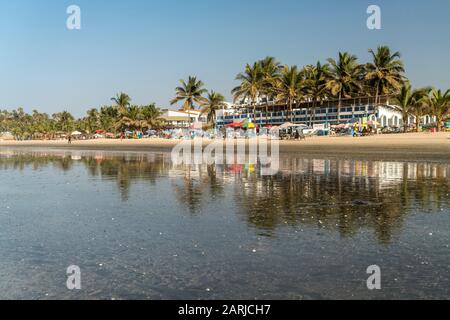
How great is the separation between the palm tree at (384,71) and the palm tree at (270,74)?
551 inches

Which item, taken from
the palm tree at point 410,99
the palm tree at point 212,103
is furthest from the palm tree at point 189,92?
the palm tree at point 410,99

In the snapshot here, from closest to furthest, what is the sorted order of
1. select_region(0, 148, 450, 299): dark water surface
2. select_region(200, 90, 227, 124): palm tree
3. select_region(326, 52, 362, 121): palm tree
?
select_region(0, 148, 450, 299): dark water surface, select_region(326, 52, 362, 121): palm tree, select_region(200, 90, 227, 124): palm tree

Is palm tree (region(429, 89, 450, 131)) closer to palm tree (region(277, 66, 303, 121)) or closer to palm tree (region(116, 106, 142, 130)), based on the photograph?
palm tree (region(277, 66, 303, 121))

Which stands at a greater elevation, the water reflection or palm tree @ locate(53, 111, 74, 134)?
palm tree @ locate(53, 111, 74, 134)

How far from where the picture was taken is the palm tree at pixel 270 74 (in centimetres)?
6719

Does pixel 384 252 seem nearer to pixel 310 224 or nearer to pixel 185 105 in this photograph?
pixel 310 224

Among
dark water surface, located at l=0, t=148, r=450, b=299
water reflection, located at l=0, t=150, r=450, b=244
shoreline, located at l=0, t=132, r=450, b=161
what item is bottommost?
dark water surface, located at l=0, t=148, r=450, b=299

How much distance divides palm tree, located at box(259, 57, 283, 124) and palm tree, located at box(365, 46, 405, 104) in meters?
14.0

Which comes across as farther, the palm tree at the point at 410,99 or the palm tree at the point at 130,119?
the palm tree at the point at 130,119

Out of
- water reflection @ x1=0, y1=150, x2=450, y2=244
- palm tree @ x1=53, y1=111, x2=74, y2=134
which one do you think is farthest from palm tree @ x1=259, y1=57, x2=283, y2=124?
palm tree @ x1=53, y1=111, x2=74, y2=134

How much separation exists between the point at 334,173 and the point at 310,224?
9643 mm

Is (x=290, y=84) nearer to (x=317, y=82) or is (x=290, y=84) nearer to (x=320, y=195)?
(x=317, y=82)

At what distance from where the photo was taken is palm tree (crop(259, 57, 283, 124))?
2645 inches

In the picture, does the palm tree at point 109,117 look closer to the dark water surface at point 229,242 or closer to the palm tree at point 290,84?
the palm tree at point 290,84
